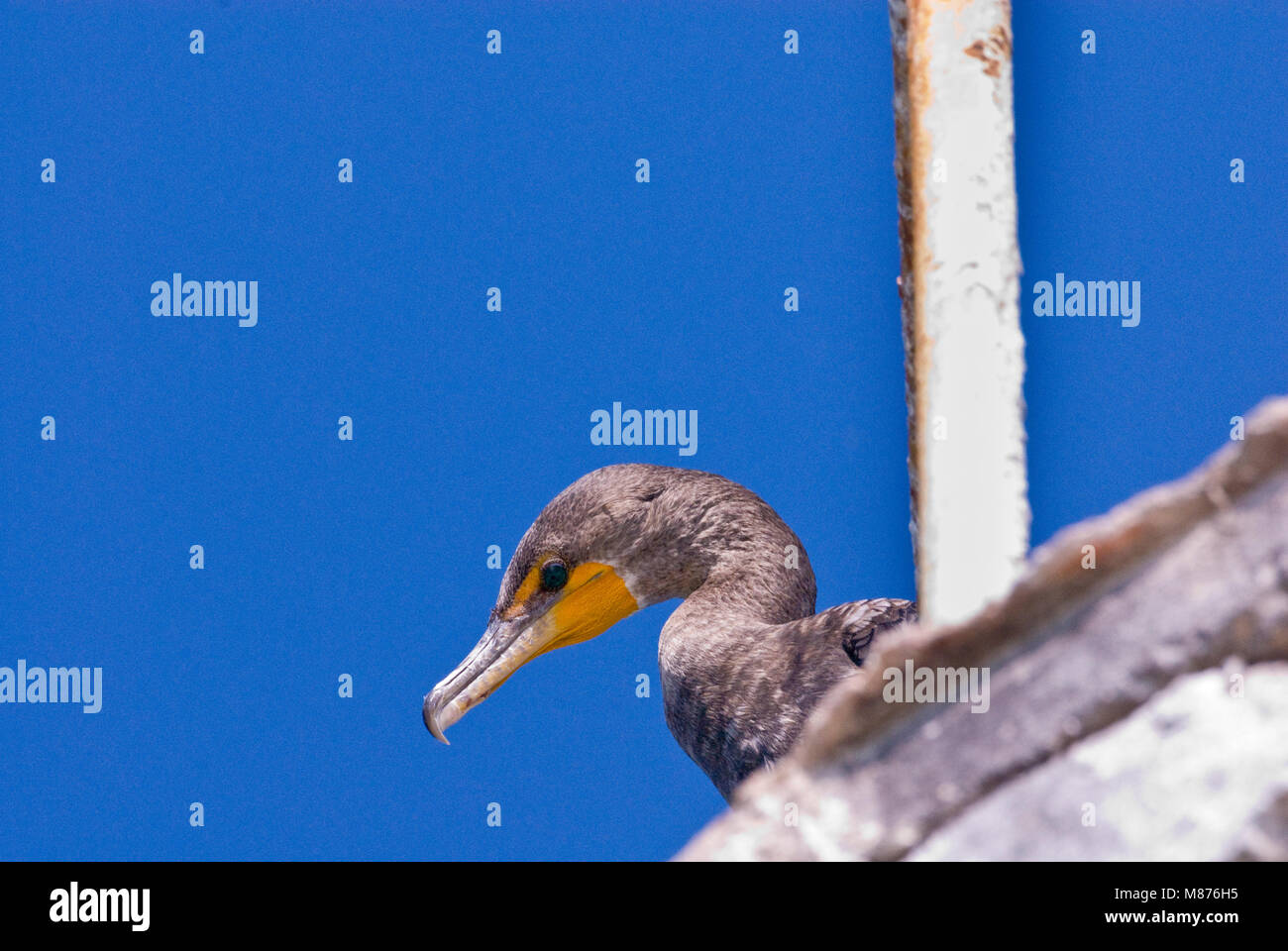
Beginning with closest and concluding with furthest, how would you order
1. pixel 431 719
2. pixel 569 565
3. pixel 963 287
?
pixel 963 287
pixel 431 719
pixel 569 565

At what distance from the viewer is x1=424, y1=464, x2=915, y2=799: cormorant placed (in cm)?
223

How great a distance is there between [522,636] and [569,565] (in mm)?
181

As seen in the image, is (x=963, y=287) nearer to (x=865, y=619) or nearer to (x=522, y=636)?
(x=865, y=619)

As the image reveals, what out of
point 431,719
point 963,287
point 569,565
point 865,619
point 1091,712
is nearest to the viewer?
point 1091,712

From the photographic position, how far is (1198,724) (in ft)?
1.97

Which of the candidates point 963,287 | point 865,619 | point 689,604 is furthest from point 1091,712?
point 689,604

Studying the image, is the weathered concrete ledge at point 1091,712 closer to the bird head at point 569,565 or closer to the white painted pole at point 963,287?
the white painted pole at point 963,287

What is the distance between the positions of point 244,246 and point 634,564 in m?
1.12

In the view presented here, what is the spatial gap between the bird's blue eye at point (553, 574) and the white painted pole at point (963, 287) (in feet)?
2.70

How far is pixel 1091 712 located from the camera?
2.06ft

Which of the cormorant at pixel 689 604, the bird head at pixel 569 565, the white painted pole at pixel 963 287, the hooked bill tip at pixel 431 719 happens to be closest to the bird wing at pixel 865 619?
the cormorant at pixel 689 604

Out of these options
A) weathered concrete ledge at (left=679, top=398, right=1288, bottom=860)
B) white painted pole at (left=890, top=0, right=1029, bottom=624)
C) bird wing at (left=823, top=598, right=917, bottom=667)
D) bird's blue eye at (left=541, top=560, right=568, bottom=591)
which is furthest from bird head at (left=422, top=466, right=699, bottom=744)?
weathered concrete ledge at (left=679, top=398, right=1288, bottom=860)

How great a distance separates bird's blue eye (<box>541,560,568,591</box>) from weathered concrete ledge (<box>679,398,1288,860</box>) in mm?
1787
